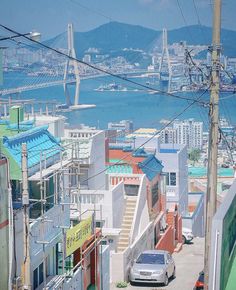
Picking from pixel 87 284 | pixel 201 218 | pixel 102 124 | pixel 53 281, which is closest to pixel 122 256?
pixel 87 284

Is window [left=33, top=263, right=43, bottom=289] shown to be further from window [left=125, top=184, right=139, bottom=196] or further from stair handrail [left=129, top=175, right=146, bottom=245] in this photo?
window [left=125, top=184, right=139, bottom=196]

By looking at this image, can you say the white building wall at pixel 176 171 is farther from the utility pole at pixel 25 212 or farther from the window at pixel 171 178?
the utility pole at pixel 25 212

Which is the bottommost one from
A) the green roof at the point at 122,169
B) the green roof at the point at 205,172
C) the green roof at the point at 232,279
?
the green roof at the point at 205,172

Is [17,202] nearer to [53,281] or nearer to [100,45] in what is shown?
[53,281]

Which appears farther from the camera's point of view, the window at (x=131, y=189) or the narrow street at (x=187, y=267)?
the window at (x=131, y=189)

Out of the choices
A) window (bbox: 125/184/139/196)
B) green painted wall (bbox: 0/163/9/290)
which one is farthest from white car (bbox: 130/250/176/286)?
green painted wall (bbox: 0/163/9/290)

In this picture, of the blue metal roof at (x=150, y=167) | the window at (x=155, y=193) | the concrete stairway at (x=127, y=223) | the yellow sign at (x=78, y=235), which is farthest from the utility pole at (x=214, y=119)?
the window at (x=155, y=193)
